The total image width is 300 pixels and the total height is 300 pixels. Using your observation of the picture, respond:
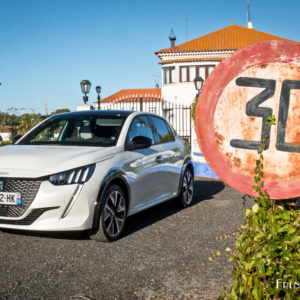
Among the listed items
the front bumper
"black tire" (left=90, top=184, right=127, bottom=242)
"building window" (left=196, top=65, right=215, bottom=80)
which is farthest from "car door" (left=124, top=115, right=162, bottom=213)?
"building window" (left=196, top=65, right=215, bottom=80)

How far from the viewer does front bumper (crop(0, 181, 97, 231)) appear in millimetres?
5113

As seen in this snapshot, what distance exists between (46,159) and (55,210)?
627mm

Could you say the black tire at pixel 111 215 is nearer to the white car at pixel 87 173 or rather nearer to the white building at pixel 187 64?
the white car at pixel 87 173

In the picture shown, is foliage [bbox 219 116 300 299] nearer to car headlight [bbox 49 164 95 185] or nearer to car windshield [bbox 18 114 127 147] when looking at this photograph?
car headlight [bbox 49 164 95 185]

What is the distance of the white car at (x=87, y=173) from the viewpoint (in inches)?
203

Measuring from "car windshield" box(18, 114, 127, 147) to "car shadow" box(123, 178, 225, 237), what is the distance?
4.39ft

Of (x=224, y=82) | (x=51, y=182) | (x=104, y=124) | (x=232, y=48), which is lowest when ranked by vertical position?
(x=51, y=182)

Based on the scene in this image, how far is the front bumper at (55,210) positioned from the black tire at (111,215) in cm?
29

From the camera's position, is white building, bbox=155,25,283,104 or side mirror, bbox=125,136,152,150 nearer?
side mirror, bbox=125,136,152,150

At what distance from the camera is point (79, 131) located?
22.0ft

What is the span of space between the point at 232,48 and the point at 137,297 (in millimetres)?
39607

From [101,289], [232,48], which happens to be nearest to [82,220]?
[101,289]

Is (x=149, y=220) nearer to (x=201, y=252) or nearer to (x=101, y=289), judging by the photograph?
(x=201, y=252)

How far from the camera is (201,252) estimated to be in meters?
5.29
